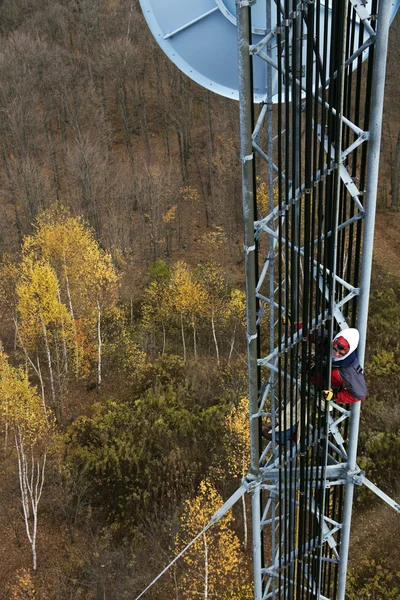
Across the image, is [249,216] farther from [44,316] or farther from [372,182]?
[44,316]

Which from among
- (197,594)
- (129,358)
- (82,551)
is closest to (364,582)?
(197,594)

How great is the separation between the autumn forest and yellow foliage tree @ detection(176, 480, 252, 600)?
0.26 feet

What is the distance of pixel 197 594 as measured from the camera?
17.2 metres

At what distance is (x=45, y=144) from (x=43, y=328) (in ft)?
75.8

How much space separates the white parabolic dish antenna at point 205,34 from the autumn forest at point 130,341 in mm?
14286

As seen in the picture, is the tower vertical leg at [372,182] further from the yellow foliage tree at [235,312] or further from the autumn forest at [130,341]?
the yellow foliage tree at [235,312]

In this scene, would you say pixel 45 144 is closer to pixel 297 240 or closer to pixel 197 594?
pixel 197 594

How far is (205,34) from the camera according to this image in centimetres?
649

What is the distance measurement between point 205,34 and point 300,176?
7.53ft

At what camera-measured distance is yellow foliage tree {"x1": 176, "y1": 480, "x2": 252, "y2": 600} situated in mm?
17016

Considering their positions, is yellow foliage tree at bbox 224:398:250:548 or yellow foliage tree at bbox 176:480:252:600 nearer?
yellow foliage tree at bbox 176:480:252:600

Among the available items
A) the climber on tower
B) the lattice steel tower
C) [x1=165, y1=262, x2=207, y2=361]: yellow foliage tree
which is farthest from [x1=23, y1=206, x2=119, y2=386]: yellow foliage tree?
the climber on tower

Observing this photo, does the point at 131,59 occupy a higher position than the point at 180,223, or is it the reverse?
the point at 131,59

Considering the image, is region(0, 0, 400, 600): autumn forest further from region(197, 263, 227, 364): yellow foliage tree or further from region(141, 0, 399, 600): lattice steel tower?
region(141, 0, 399, 600): lattice steel tower
